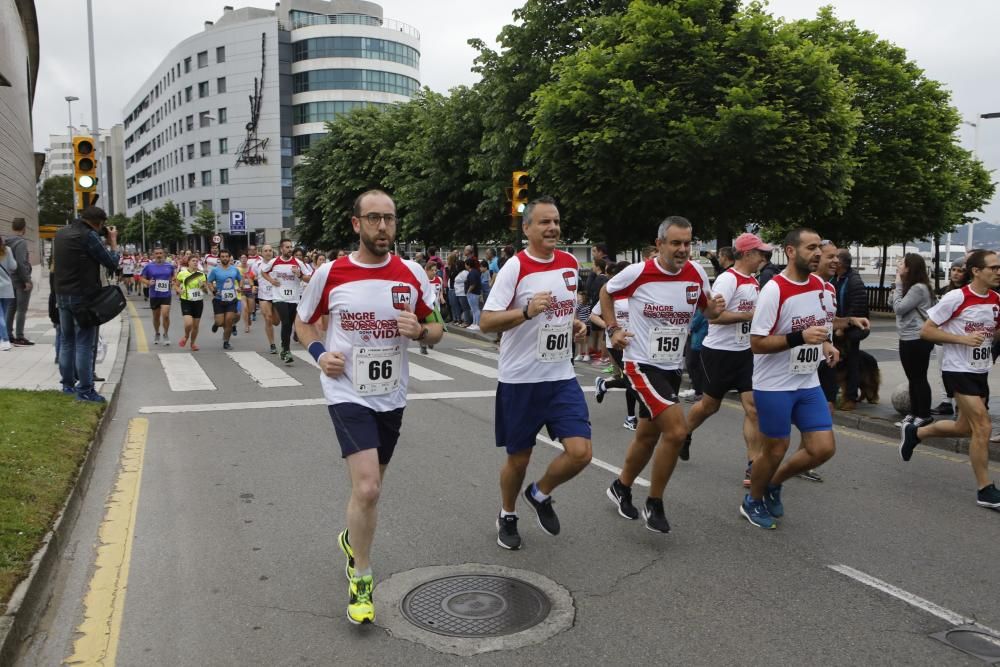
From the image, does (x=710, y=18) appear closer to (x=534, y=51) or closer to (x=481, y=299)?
(x=534, y=51)

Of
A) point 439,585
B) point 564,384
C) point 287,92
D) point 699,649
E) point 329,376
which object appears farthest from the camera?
point 287,92

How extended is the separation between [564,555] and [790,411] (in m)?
1.70

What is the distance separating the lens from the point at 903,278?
Answer: 30.5ft

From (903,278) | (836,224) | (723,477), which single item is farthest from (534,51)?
(723,477)

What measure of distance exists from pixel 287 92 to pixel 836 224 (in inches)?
2348

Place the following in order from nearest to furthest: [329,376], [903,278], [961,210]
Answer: [329,376], [903,278], [961,210]

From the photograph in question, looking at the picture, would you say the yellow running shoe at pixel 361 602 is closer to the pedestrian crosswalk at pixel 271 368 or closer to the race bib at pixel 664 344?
the race bib at pixel 664 344

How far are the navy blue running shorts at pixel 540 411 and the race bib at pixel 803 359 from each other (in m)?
1.42

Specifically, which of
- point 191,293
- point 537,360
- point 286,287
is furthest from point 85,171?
point 537,360

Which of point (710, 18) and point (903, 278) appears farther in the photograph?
point (710, 18)

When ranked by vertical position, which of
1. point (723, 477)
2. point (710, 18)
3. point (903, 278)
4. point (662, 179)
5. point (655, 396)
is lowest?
point (723, 477)

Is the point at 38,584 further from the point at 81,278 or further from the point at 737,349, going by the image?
the point at 81,278

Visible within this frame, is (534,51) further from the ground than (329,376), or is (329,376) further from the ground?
(534,51)

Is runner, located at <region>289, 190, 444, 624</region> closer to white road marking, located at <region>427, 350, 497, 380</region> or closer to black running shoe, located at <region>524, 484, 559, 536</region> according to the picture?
black running shoe, located at <region>524, 484, 559, 536</region>
